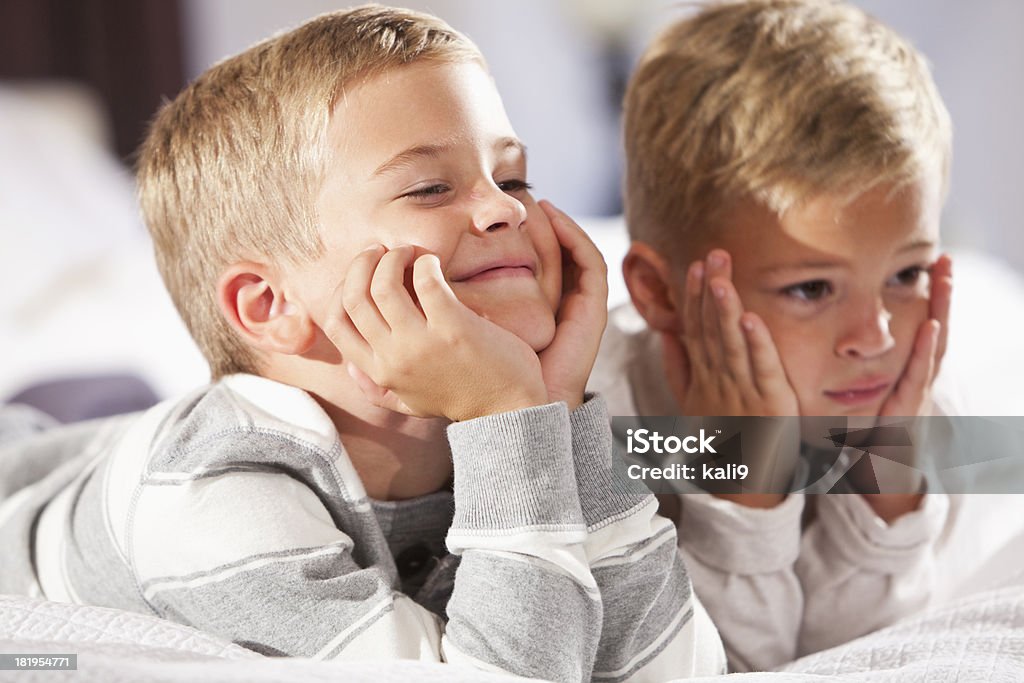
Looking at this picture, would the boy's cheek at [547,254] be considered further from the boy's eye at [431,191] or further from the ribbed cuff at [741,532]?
the ribbed cuff at [741,532]

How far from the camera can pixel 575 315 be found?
718 millimetres

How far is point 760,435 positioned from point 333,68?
0.43 m

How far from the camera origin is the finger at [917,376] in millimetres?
872

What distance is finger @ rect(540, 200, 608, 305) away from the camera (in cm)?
74

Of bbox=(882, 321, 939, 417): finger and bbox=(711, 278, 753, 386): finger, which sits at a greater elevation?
bbox=(711, 278, 753, 386): finger

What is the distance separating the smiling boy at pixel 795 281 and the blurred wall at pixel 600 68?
1.96 meters

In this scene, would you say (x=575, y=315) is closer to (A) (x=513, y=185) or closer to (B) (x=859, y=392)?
(A) (x=513, y=185)

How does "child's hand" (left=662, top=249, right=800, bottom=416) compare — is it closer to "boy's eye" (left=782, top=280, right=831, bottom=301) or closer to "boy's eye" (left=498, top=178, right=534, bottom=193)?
"boy's eye" (left=782, top=280, right=831, bottom=301)

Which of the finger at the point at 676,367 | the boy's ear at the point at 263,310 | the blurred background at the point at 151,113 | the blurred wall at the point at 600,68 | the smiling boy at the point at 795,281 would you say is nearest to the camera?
the boy's ear at the point at 263,310

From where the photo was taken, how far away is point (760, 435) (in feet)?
2.73

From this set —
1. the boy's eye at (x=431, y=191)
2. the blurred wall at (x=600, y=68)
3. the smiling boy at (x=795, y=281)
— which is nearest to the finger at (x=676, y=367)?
the smiling boy at (x=795, y=281)

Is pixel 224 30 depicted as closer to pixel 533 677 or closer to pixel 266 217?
pixel 266 217

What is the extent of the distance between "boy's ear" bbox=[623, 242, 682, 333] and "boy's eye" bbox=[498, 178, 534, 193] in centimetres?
22

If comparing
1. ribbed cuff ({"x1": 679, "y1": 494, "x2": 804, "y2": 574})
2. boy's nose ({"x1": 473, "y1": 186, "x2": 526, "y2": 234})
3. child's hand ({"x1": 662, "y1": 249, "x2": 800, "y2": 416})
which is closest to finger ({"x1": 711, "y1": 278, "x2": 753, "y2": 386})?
child's hand ({"x1": 662, "y1": 249, "x2": 800, "y2": 416})
